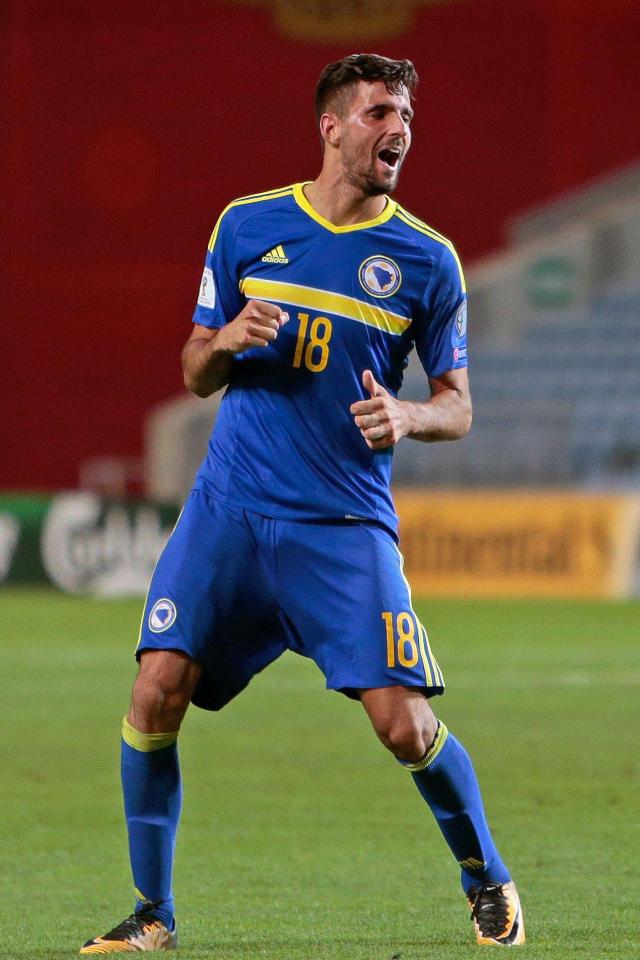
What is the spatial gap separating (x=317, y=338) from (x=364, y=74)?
0.65 metres

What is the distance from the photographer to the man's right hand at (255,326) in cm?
408

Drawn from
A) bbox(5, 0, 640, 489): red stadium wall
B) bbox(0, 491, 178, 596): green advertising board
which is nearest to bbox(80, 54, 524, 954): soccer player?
bbox(0, 491, 178, 596): green advertising board

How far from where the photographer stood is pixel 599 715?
881cm

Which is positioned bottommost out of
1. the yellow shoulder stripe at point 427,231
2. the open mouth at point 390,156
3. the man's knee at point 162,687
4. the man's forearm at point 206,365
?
the man's knee at point 162,687

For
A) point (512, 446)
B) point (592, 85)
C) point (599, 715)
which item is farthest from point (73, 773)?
point (592, 85)

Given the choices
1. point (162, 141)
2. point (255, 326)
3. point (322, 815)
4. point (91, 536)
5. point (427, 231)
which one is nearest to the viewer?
point (255, 326)

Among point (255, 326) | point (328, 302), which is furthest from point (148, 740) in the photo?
point (328, 302)

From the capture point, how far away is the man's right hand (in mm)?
4082

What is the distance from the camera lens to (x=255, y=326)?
13.4 ft

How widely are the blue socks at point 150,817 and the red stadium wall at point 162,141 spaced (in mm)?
20721

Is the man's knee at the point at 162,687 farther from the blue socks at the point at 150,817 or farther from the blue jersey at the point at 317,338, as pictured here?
the blue jersey at the point at 317,338

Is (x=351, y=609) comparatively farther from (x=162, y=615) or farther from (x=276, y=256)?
(x=276, y=256)

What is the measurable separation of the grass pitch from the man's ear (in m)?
1.93

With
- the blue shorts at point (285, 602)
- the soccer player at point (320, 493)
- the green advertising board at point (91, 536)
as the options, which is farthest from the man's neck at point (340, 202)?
the green advertising board at point (91, 536)
